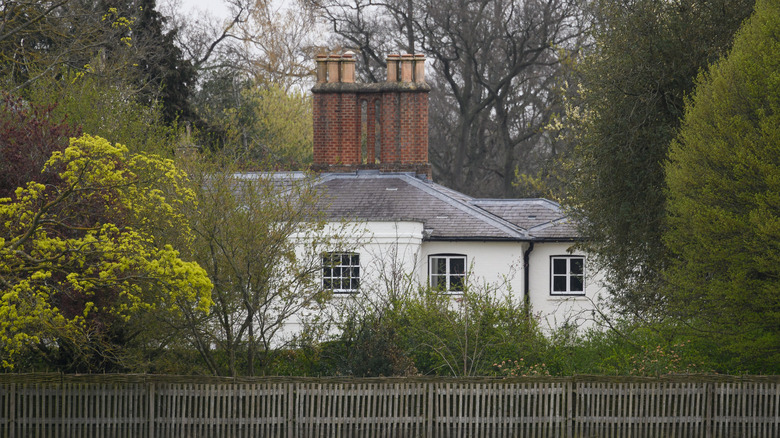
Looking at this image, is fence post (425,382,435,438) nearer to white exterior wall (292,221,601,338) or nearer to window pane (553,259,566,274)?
white exterior wall (292,221,601,338)

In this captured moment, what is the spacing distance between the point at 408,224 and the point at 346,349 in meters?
6.30

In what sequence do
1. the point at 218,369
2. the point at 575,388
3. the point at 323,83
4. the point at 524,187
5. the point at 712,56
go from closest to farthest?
the point at 575,388
the point at 218,369
the point at 712,56
the point at 323,83
the point at 524,187

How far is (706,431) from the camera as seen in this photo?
13.9m

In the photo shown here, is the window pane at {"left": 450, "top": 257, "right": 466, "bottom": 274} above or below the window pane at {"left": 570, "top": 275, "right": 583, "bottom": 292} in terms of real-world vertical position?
above

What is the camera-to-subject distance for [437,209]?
23000mm

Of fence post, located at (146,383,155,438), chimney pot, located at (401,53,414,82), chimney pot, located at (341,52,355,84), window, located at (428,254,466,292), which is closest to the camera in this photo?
fence post, located at (146,383,155,438)

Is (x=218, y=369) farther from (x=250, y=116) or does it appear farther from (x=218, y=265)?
(x=250, y=116)

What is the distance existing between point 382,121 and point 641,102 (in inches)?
407

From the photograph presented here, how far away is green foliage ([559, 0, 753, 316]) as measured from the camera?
1627cm

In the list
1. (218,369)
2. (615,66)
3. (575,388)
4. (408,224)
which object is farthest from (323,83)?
(575,388)

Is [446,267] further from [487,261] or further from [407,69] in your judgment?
[407,69]

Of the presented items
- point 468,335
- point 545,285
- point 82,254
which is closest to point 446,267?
point 545,285

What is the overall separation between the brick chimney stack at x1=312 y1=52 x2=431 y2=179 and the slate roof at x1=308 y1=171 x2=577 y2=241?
21.9 inches

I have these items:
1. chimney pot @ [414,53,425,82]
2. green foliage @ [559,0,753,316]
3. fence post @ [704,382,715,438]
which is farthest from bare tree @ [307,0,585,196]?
fence post @ [704,382,715,438]
